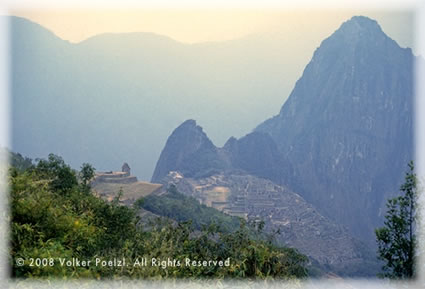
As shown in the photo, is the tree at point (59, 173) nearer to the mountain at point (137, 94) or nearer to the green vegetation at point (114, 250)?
the mountain at point (137, 94)

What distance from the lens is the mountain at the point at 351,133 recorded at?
801 cm

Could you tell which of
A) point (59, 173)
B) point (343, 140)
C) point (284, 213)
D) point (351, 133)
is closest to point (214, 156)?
point (284, 213)

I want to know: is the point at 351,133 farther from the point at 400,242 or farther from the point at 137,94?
the point at 400,242

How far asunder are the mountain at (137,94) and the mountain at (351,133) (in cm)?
98

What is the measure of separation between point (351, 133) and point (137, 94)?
4.90 meters

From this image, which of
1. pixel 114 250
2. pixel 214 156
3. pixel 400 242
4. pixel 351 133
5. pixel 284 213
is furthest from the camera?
pixel 351 133

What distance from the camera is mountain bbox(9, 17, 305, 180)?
5625 millimetres

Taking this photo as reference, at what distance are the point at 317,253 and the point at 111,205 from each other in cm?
543

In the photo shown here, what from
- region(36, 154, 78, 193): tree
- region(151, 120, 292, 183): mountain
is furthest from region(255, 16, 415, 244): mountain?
region(36, 154, 78, 193): tree

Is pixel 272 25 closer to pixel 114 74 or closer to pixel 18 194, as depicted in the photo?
pixel 114 74

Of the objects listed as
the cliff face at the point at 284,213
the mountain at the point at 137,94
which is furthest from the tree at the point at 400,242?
the cliff face at the point at 284,213

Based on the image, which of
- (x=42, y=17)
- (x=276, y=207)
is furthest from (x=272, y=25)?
(x=276, y=207)

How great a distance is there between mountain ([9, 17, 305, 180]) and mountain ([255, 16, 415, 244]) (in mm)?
985

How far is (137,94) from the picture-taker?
6465mm
